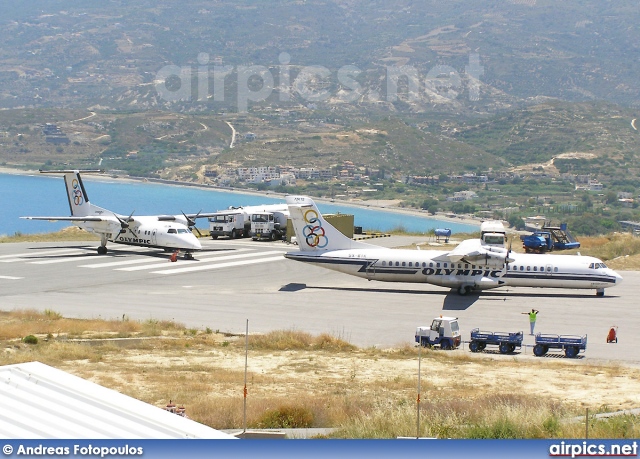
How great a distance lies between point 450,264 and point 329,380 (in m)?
20.2

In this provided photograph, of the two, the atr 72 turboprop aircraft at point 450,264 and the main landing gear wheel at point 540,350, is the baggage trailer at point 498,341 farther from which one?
the atr 72 turboprop aircraft at point 450,264

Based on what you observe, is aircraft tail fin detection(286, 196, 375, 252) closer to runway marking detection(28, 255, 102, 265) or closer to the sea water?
runway marking detection(28, 255, 102, 265)

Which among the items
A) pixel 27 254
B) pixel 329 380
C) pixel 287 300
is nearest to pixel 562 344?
pixel 329 380

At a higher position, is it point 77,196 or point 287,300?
point 77,196

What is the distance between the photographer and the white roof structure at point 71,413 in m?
13.6

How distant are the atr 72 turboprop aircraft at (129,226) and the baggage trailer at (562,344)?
30498mm

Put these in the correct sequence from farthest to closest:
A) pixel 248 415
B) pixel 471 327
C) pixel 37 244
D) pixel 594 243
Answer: pixel 594 243 < pixel 37 244 < pixel 471 327 < pixel 248 415

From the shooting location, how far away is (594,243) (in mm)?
76062

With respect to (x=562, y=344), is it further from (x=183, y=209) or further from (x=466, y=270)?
(x=183, y=209)

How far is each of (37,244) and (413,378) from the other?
1922 inches

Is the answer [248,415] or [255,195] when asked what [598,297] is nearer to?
[248,415]

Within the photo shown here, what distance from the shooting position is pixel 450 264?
48.1 metres

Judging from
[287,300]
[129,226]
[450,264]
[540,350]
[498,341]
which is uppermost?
[129,226]

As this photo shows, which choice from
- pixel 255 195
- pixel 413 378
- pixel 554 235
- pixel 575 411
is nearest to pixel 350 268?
pixel 413 378
